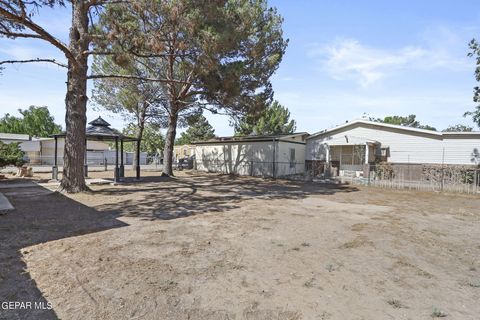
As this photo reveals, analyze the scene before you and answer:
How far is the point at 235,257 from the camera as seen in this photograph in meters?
4.55

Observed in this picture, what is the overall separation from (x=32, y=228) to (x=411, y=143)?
1910 cm

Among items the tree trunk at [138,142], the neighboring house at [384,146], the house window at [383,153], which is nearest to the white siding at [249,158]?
the neighboring house at [384,146]

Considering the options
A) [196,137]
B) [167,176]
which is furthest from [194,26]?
[196,137]

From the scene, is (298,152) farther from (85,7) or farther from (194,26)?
(85,7)

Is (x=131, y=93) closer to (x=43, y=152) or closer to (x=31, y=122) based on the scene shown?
(x=43, y=152)

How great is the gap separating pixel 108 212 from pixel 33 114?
184 ft

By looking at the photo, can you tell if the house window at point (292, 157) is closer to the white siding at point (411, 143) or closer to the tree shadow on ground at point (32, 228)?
the white siding at point (411, 143)

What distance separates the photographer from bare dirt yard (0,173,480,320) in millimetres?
3072

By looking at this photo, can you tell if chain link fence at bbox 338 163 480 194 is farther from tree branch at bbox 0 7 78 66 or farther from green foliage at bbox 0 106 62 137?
green foliage at bbox 0 106 62 137

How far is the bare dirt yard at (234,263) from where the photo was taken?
3.07 meters

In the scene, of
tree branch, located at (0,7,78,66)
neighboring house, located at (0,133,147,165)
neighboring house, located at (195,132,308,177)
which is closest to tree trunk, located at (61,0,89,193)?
tree branch, located at (0,7,78,66)

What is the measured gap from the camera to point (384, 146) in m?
19.1

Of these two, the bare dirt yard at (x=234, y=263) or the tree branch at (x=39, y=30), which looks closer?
the bare dirt yard at (x=234, y=263)

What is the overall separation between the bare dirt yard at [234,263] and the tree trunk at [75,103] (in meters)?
2.39
